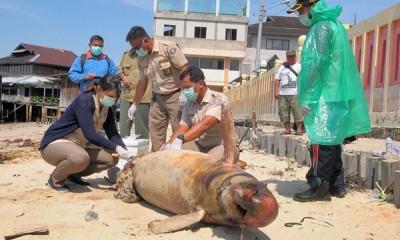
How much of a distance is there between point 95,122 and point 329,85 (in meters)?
2.34

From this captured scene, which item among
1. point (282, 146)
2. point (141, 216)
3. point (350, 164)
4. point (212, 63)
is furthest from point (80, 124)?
point (212, 63)

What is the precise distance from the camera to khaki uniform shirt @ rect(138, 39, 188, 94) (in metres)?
5.26

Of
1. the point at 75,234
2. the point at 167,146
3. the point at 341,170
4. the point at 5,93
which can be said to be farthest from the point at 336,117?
the point at 5,93

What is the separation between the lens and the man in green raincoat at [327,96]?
3854 millimetres

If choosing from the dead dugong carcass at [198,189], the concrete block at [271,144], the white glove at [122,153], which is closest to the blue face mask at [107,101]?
the white glove at [122,153]

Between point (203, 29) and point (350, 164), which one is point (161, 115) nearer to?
point (350, 164)

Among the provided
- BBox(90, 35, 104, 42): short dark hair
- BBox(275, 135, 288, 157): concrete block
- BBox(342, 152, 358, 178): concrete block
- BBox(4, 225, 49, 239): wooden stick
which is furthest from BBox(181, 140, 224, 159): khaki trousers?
BBox(275, 135, 288, 157): concrete block

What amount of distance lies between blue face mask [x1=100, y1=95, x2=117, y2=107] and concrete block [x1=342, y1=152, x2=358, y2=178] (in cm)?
261

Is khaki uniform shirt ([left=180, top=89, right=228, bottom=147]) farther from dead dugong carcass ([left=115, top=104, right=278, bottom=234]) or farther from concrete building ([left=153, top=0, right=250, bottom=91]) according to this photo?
concrete building ([left=153, top=0, right=250, bottom=91])

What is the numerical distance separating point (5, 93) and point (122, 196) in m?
44.8

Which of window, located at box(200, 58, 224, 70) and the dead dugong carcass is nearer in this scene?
the dead dugong carcass

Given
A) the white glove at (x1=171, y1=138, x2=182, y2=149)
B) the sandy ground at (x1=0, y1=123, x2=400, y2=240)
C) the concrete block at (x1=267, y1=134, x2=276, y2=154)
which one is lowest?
the sandy ground at (x1=0, y1=123, x2=400, y2=240)

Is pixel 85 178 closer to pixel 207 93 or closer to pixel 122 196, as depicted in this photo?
pixel 122 196

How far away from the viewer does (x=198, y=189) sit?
3.14m
